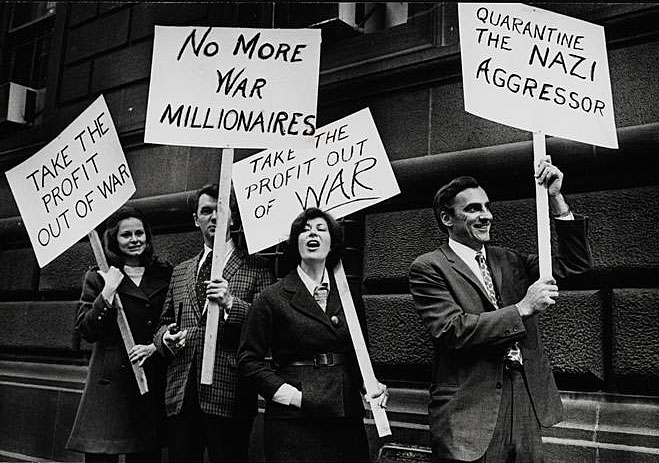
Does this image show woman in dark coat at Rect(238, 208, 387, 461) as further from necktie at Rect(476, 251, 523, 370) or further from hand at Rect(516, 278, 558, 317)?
hand at Rect(516, 278, 558, 317)

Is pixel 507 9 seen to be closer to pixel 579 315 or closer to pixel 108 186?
pixel 579 315

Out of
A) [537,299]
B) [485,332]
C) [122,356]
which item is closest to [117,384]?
[122,356]

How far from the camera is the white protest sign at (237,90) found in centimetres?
398

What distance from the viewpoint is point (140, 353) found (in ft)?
13.9

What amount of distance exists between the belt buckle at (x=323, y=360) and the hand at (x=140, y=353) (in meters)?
1.05

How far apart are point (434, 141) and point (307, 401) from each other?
2.16 metres

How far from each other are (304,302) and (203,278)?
0.74m

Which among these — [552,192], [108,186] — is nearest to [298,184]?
[108,186]

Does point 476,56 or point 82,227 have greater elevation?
point 476,56

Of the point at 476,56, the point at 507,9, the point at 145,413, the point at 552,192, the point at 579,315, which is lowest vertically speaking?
the point at 145,413

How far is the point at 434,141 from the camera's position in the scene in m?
5.10

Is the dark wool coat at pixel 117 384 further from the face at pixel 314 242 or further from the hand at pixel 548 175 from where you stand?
the hand at pixel 548 175

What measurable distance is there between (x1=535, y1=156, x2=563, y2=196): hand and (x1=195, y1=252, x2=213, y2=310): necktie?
172 cm

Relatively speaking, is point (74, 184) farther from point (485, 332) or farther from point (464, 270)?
point (485, 332)
